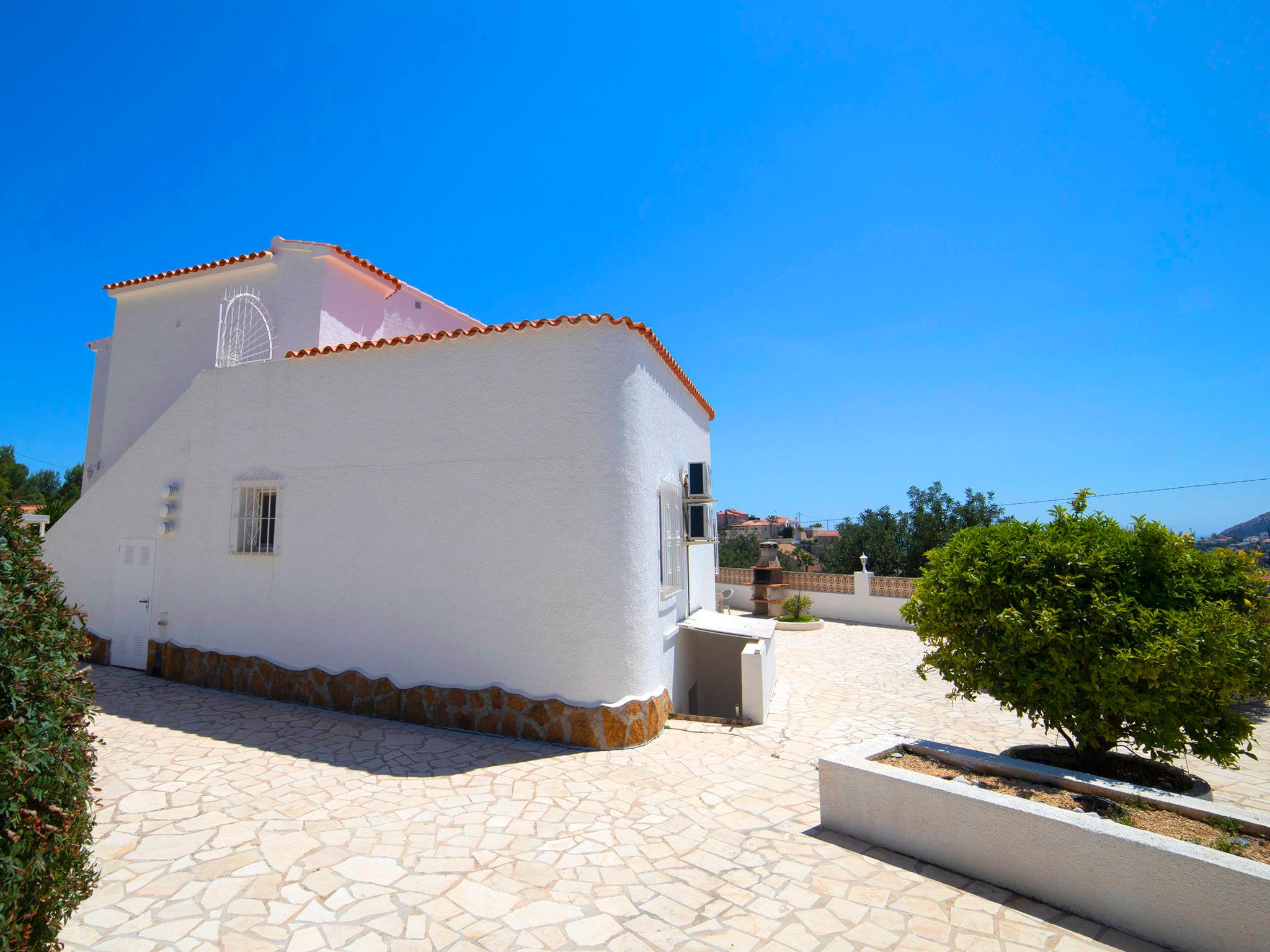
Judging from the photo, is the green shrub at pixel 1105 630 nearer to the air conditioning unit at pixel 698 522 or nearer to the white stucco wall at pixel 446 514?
the white stucco wall at pixel 446 514

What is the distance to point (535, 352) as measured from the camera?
777cm

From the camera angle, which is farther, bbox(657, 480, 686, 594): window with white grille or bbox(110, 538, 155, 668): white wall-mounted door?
bbox(110, 538, 155, 668): white wall-mounted door

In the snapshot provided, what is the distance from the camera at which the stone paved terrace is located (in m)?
3.89

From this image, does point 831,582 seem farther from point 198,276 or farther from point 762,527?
point 762,527

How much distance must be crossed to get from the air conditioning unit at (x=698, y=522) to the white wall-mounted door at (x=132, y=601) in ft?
28.6

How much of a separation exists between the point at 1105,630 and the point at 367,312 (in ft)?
41.8

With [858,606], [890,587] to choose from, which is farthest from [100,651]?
[890,587]

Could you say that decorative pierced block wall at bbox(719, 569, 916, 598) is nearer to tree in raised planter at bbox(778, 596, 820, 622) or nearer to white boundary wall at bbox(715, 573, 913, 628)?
white boundary wall at bbox(715, 573, 913, 628)

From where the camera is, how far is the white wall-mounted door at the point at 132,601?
10.2 m

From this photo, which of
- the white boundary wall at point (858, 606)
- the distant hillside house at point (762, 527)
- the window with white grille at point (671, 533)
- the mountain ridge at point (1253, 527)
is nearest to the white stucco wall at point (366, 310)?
the window with white grille at point (671, 533)

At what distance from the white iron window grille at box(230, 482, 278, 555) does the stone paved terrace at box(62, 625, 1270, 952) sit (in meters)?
2.42

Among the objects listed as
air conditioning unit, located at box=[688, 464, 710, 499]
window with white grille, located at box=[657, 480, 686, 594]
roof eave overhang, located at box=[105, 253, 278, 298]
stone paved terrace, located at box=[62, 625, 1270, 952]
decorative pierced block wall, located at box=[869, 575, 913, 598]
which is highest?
roof eave overhang, located at box=[105, 253, 278, 298]

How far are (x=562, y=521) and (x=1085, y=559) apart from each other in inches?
203

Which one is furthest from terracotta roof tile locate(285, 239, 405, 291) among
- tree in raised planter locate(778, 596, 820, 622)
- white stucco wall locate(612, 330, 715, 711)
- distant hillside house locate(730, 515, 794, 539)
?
distant hillside house locate(730, 515, 794, 539)
